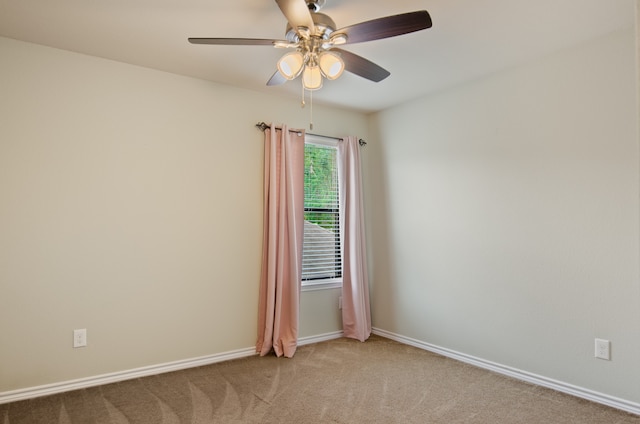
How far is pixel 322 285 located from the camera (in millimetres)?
4023

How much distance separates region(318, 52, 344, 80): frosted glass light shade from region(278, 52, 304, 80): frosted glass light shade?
11 centimetres

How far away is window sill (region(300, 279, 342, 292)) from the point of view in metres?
3.92

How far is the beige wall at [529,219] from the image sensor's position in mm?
2545

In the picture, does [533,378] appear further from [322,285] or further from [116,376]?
[116,376]

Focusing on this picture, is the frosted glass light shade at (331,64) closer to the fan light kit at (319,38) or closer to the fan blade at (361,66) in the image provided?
the fan light kit at (319,38)

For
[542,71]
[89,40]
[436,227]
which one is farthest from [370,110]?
[89,40]

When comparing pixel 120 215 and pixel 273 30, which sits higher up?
pixel 273 30

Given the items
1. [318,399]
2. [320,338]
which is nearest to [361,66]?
[318,399]

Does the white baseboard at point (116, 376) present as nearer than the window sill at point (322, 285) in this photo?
Yes

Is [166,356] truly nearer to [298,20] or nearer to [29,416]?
[29,416]

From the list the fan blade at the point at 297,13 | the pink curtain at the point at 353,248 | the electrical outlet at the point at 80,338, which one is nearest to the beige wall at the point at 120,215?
the electrical outlet at the point at 80,338

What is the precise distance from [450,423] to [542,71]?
2.50 meters

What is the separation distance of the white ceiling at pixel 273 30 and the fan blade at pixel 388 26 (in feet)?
1.10

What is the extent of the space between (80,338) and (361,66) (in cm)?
265
